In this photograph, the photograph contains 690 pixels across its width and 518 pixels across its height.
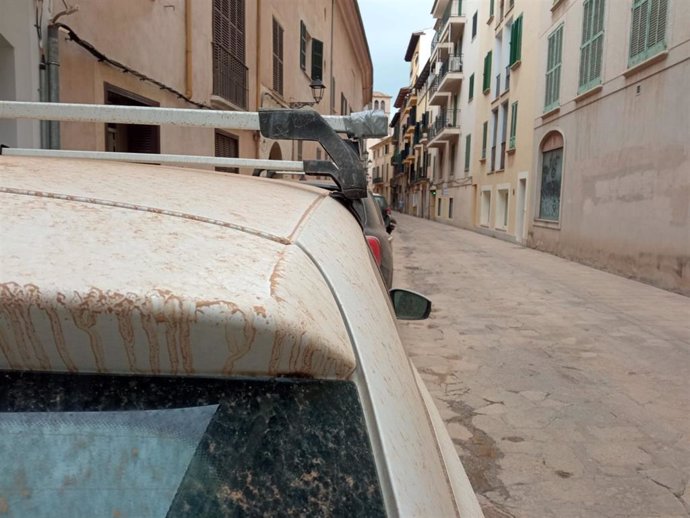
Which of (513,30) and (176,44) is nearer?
(176,44)

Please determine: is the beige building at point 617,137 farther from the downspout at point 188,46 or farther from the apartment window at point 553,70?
the downspout at point 188,46

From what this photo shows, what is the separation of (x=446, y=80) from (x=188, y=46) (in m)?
21.9

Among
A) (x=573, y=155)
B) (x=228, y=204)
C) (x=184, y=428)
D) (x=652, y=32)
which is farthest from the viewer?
(x=573, y=155)

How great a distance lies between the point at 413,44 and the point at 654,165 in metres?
42.9

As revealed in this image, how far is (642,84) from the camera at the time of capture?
9.76 metres

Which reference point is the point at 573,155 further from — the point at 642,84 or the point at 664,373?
the point at 664,373

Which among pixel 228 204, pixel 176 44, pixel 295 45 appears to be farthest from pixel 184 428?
pixel 295 45

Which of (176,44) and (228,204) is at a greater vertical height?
(176,44)

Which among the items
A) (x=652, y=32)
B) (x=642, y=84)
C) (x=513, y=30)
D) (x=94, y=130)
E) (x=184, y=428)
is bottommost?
(x=184, y=428)

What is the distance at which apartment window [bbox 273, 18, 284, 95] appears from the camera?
42.5 feet

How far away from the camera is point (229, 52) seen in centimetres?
992

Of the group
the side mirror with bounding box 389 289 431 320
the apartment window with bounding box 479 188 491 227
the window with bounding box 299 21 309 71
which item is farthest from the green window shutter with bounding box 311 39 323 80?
the side mirror with bounding box 389 289 431 320

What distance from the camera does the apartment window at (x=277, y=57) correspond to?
511 inches

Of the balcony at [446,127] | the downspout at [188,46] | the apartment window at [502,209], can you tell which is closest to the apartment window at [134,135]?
the downspout at [188,46]
